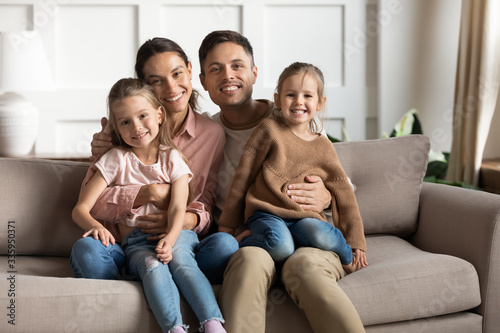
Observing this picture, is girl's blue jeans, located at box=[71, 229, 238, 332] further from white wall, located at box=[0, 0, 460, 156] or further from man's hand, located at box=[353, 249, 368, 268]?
white wall, located at box=[0, 0, 460, 156]

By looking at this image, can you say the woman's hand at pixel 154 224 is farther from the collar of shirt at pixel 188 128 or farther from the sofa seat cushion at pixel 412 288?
the sofa seat cushion at pixel 412 288

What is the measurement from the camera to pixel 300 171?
1882 millimetres

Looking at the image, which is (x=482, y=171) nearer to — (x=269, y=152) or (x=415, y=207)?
(x=415, y=207)

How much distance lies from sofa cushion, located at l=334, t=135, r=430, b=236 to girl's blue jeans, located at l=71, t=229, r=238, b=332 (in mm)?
649

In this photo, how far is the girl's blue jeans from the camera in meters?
1.53

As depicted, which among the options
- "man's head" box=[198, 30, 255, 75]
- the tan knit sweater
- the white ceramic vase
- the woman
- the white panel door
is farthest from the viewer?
the white panel door

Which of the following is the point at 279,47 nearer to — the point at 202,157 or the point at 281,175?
the point at 202,157

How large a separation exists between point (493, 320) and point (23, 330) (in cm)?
137

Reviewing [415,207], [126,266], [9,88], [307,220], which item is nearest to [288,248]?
[307,220]

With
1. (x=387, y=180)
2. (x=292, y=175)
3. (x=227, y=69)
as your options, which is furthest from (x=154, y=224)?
(x=387, y=180)

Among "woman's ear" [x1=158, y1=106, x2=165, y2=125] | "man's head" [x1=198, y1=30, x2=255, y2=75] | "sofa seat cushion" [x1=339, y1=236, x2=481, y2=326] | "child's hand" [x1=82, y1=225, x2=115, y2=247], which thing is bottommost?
"sofa seat cushion" [x1=339, y1=236, x2=481, y2=326]

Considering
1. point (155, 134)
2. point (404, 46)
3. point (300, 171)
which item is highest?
point (404, 46)

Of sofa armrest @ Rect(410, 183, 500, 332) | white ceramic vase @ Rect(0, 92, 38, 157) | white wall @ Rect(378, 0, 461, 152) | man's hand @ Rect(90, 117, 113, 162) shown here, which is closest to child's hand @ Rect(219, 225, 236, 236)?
man's hand @ Rect(90, 117, 113, 162)

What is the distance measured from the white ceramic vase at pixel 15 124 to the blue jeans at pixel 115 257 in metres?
1.36
